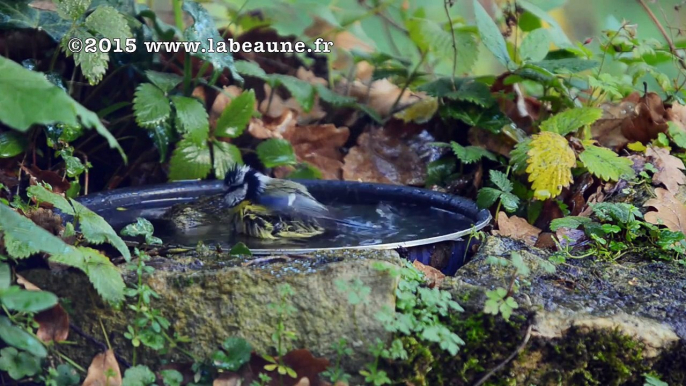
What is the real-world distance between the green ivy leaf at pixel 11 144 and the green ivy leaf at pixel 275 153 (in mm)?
1151

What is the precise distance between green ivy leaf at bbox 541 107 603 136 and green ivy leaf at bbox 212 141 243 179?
1509 mm

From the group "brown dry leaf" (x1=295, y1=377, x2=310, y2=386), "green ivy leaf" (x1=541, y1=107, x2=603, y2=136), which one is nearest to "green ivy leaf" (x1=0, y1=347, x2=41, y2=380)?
"brown dry leaf" (x1=295, y1=377, x2=310, y2=386)

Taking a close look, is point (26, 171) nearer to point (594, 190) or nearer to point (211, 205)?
point (211, 205)

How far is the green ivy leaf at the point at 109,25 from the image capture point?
2.60 m

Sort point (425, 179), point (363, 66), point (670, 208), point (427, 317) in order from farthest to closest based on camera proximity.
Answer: point (363, 66), point (425, 179), point (670, 208), point (427, 317)

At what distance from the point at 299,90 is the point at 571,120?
1.41m

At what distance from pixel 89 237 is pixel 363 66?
153 inches

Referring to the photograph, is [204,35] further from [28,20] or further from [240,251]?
[240,251]

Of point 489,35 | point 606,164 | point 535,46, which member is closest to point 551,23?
point 535,46

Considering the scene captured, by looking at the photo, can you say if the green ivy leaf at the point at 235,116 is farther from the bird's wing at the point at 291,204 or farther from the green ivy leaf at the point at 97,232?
the green ivy leaf at the point at 97,232

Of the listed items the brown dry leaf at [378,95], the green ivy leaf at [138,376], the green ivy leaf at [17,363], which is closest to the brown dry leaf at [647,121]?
the brown dry leaf at [378,95]

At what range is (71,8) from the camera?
272cm

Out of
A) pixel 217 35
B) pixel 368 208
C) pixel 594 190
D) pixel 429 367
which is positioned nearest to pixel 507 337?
pixel 429 367

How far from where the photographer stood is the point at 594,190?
3.23m
